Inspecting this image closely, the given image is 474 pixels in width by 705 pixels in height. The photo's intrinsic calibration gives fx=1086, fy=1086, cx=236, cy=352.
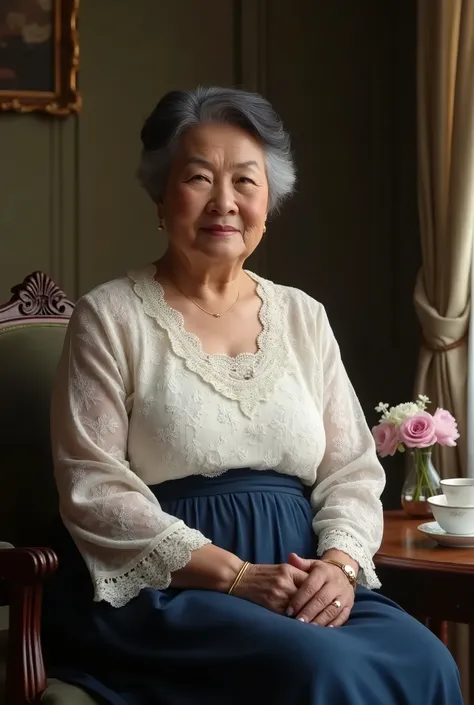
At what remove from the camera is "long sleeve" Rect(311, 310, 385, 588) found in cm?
197

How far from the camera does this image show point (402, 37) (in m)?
3.48

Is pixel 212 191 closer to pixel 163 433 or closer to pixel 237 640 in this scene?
pixel 163 433

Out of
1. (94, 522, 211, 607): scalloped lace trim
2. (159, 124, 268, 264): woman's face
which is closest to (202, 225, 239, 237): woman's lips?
(159, 124, 268, 264): woman's face

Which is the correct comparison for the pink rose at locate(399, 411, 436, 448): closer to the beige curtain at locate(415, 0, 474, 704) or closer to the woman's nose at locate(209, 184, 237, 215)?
the beige curtain at locate(415, 0, 474, 704)

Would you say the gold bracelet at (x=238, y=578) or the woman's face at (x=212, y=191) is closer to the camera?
the gold bracelet at (x=238, y=578)

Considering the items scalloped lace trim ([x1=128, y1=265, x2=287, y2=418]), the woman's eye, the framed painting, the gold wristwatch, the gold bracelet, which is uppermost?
the framed painting

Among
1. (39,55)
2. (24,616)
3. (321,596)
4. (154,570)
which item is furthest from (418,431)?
(39,55)

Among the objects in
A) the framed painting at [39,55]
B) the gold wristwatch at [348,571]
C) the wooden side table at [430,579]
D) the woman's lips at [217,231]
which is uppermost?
the framed painting at [39,55]

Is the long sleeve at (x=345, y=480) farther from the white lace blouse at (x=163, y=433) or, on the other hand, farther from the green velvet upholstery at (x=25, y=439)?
the green velvet upholstery at (x=25, y=439)

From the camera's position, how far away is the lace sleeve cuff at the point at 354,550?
194cm

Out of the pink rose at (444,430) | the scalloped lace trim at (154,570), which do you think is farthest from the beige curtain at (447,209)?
the scalloped lace trim at (154,570)

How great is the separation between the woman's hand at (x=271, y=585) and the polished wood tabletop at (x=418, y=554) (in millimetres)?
283

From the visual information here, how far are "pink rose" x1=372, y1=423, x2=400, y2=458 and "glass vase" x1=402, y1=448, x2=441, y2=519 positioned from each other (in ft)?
0.15

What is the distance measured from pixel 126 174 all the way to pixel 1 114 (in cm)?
42
